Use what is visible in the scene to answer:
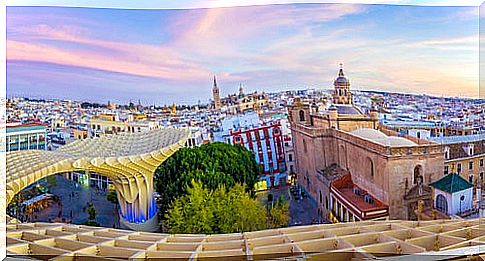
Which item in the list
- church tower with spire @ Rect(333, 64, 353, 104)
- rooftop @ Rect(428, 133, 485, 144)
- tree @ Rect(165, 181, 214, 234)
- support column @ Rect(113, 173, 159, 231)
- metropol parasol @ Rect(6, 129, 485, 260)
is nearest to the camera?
metropol parasol @ Rect(6, 129, 485, 260)

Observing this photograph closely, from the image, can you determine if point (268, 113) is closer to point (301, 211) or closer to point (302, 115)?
point (302, 115)

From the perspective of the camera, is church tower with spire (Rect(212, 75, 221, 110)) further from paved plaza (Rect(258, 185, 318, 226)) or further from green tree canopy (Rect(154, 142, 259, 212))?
paved plaza (Rect(258, 185, 318, 226))

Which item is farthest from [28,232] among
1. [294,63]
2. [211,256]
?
[294,63]

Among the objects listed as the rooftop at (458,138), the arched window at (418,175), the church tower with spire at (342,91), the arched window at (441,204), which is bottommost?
the arched window at (441,204)

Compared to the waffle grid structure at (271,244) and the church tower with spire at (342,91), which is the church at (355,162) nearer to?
the church tower with spire at (342,91)

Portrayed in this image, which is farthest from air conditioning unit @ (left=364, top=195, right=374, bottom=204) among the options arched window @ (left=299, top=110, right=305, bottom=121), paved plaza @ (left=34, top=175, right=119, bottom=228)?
paved plaza @ (left=34, top=175, right=119, bottom=228)

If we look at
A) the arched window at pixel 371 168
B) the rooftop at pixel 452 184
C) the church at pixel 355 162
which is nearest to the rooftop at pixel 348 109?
the church at pixel 355 162
